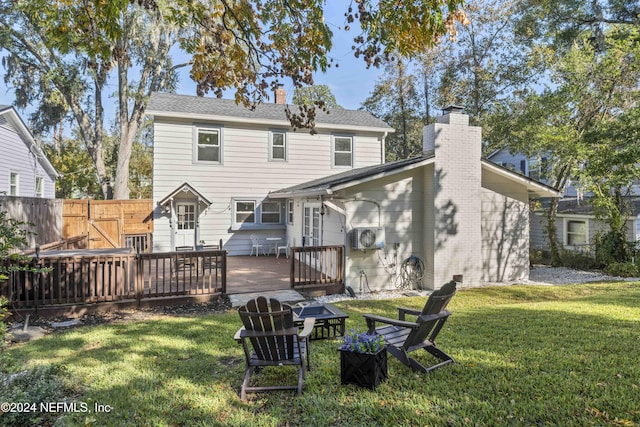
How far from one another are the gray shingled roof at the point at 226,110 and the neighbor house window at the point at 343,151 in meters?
0.70

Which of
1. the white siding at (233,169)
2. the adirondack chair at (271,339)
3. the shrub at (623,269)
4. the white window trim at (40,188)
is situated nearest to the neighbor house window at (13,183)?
the white window trim at (40,188)

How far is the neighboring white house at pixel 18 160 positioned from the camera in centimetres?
1294

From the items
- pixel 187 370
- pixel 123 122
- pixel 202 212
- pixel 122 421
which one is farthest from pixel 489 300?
pixel 123 122

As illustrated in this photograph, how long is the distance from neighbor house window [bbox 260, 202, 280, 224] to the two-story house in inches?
1.6

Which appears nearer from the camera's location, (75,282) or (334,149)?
(75,282)

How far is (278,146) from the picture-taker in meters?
14.8

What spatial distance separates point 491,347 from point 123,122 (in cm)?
1957

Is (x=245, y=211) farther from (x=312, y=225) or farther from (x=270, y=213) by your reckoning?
(x=312, y=225)

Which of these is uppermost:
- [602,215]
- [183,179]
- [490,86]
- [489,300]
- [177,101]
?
[490,86]

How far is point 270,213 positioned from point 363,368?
1161 cm

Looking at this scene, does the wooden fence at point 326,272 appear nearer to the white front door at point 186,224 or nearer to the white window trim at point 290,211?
the white window trim at point 290,211

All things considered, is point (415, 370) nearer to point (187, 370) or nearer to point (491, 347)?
point (491, 347)

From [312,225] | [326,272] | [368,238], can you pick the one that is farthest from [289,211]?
[368,238]

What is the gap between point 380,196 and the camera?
9180 millimetres
